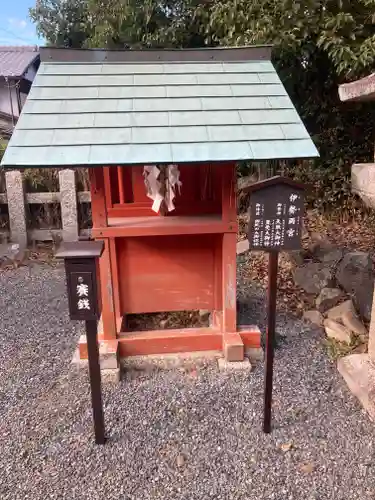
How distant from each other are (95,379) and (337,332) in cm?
219

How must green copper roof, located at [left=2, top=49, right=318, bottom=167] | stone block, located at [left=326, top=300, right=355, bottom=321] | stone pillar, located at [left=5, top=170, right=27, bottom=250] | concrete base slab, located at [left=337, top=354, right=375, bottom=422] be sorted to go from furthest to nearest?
stone pillar, located at [left=5, top=170, right=27, bottom=250], stone block, located at [left=326, top=300, right=355, bottom=321], concrete base slab, located at [left=337, top=354, right=375, bottom=422], green copper roof, located at [left=2, top=49, right=318, bottom=167]

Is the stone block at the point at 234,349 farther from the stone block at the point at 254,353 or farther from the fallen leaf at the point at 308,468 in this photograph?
the fallen leaf at the point at 308,468

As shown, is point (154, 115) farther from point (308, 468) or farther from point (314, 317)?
point (314, 317)

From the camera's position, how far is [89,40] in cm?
764

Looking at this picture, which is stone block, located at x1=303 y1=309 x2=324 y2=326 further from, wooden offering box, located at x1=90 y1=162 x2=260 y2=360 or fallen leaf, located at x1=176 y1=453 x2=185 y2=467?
fallen leaf, located at x1=176 y1=453 x2=185 y2=467

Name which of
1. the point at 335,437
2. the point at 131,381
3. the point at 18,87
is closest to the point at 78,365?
the point at 131,381

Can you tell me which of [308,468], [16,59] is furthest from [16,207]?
[16,59]

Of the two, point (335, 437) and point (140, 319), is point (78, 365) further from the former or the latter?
point (335, 437)

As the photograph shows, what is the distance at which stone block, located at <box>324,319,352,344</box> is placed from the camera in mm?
3365

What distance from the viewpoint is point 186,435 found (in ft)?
7.74

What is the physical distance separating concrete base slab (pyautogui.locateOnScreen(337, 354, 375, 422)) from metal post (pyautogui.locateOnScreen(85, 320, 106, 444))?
168cm

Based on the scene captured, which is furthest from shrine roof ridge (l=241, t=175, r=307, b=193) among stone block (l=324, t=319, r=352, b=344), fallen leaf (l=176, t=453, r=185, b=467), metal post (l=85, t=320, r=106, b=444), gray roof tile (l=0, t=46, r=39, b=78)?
gray roof tile (l=0, t=46, r=39, b=78)

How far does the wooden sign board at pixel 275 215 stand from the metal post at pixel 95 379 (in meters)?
1.01

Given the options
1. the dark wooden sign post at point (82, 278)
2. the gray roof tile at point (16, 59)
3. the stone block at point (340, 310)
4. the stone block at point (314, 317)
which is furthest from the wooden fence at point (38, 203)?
the gray roof tile at point (16, 59)
